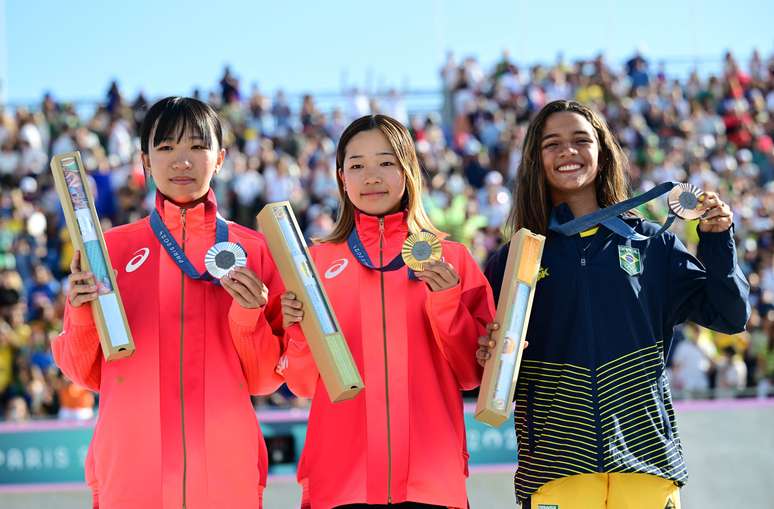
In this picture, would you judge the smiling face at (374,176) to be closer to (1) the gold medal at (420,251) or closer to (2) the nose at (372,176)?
(2) the nose at (372,176)

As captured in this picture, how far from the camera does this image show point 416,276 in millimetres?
3760

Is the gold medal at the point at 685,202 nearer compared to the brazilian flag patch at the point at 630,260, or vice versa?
the gold medal at the point at 685,202

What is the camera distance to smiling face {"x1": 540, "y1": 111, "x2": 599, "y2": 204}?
4.13 metres

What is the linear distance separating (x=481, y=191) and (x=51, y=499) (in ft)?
27.7

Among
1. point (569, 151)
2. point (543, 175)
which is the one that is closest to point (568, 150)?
point (569, 151)

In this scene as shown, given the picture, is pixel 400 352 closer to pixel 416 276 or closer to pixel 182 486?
pixel 416 276

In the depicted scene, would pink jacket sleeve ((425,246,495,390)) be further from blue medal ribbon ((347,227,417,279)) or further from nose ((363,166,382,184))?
nose ((363,166,382,184))

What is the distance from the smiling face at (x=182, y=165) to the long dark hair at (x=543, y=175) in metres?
1.22

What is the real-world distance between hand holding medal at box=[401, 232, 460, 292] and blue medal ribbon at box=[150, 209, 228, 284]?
703 millimetres

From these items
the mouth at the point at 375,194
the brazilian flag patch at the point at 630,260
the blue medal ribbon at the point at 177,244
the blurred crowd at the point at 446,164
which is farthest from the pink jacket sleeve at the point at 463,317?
the blurred crowd at the point at 446,164

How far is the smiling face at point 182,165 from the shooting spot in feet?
12.8

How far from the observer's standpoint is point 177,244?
3.84m

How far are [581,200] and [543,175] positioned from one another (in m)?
0.18

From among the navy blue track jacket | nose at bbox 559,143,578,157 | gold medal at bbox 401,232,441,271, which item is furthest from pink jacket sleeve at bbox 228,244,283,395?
nose at bbox 559,143,578,157
